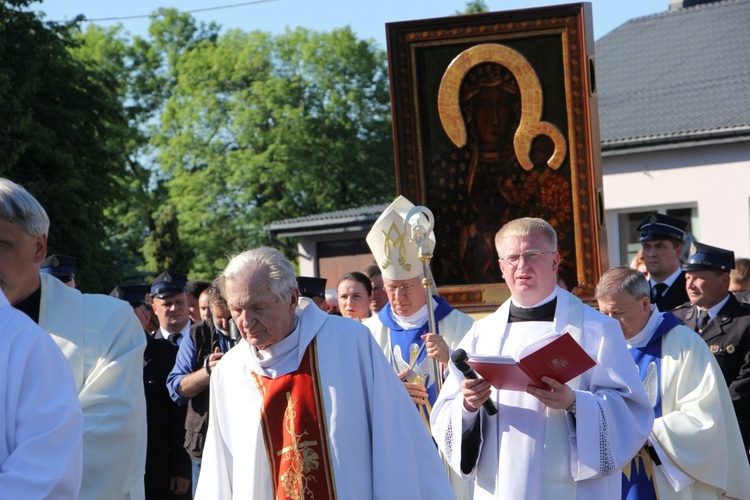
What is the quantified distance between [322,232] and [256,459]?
81.8 ft

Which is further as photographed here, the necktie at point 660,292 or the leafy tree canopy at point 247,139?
the leafy tree canopy at point 247,139

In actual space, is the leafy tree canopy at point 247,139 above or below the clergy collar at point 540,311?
above

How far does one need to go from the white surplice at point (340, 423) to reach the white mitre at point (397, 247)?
275 cm

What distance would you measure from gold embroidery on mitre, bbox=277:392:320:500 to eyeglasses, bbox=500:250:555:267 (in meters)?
1.31

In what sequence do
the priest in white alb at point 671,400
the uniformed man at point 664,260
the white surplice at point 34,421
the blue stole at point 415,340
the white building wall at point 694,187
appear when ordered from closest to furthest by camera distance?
the white surplice at point 34,421, the priest in white alb at point 671,400, the blue stole at point 415,340, the uniformed man at point 664,260, the white building wall at point 694,187

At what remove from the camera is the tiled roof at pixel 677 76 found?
74.0 feet

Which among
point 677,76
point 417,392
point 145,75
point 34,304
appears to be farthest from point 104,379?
point 145,75

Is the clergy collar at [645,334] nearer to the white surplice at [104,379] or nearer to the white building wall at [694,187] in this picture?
the white surplice at [104,379]

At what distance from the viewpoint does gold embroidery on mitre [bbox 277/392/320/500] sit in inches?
189

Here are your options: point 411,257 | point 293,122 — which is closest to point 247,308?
point 411,257

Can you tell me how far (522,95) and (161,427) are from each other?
383cm

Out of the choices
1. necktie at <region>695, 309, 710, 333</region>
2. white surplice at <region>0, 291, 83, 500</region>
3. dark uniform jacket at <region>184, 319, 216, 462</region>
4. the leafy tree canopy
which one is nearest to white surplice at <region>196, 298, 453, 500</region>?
white surplice at <region>0, 291, 83, 500</region>

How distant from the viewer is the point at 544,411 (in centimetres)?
571

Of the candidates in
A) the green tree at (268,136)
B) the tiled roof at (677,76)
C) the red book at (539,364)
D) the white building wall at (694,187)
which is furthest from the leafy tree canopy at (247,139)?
the red book at (539,364)
